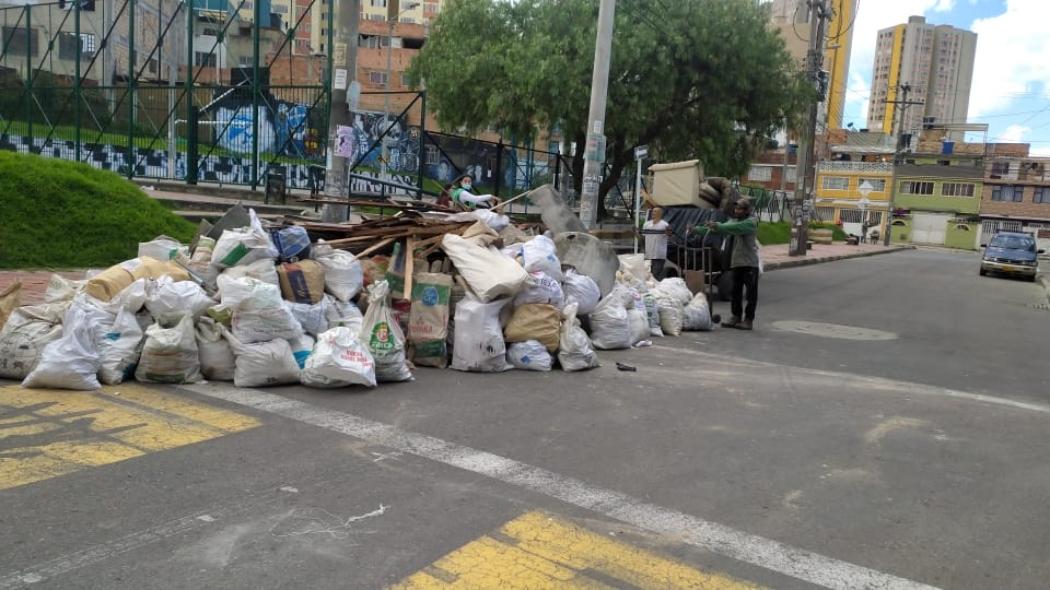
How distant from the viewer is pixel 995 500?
454 centimetres

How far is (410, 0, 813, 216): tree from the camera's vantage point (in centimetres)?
1658

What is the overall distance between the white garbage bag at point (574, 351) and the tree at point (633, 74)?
9783 millimetres

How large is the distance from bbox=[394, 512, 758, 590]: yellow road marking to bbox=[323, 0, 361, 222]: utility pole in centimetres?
779

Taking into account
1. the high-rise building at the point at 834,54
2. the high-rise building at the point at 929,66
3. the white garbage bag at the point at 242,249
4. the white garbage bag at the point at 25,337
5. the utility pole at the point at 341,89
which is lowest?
the white garbage bag at the point at 25,337

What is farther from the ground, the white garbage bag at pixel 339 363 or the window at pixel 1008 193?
the window at pixel 1008 193

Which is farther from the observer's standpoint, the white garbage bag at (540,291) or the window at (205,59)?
the window at (205,59)

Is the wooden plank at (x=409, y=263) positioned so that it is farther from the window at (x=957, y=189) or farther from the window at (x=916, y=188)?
the window at (x=916, y=188)

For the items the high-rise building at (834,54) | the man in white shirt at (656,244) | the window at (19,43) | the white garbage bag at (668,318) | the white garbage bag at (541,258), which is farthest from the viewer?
the high-rise building at (834,54)

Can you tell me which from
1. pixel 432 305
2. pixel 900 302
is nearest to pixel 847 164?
pixel 900 302

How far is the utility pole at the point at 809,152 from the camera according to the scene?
25406 millimetres

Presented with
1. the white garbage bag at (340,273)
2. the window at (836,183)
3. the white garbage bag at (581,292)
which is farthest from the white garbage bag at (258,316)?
the window at (836,183)

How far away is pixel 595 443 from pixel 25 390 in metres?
3.96

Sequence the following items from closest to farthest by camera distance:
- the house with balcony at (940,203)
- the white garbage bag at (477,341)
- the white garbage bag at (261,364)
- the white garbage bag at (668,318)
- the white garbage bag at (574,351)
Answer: the white garbage bag at (261,364), the white garbage bag at (477,341), the white garbage bag at (574,351), the white garbage bag at (668,318), the house with balcony at (940,203)

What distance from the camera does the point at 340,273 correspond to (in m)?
7.11
